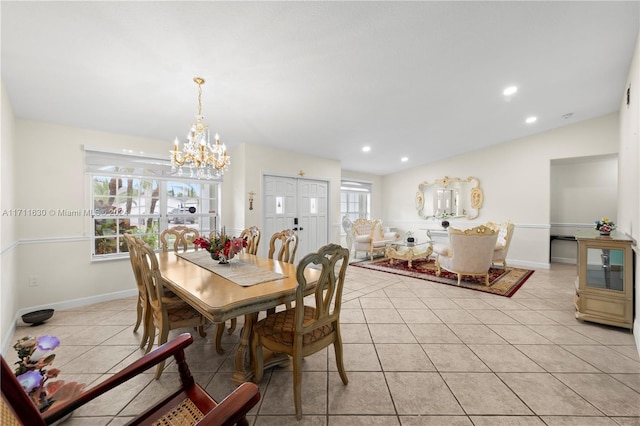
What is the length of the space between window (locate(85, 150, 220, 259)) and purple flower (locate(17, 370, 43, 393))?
2.80m

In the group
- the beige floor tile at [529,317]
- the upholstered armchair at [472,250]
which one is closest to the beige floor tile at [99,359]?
the beige floor tile at [529,317]

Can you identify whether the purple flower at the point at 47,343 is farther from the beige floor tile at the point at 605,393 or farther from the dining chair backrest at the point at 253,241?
the beige floor tile at the point at 605,393

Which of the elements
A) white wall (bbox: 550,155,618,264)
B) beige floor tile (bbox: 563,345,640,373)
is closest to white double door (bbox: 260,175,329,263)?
beige floor tile (bbox: 563,345,640,373)

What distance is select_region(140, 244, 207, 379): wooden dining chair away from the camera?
190 centimetres

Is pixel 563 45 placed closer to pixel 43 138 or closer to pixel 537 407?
pixel 537 407

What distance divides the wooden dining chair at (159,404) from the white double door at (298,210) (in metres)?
3.43

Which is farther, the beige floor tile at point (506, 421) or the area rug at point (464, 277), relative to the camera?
the area rug at point (464, 277)

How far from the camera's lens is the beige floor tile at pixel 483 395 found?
5.19ft

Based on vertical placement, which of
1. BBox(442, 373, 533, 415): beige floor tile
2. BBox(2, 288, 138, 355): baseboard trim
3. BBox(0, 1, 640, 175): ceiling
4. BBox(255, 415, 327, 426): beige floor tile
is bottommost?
BBox(255, 415, 327, 426): beige floor tile

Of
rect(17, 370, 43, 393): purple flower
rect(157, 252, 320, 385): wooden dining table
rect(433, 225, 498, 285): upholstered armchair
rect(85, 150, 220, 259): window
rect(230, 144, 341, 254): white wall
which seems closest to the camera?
rect(17, 370, 43, 393): purple flower

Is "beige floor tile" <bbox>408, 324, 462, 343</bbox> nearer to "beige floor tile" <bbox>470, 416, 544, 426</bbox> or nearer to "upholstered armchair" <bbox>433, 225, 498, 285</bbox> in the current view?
"beige floor tile" <bbox>470, 416, 544, 426</bbox>

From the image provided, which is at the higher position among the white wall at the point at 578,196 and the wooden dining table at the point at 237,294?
the white wall at the point at 578,196

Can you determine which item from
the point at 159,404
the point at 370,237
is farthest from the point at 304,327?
the point at 370,237

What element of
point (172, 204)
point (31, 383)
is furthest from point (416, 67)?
point (172, 204)
